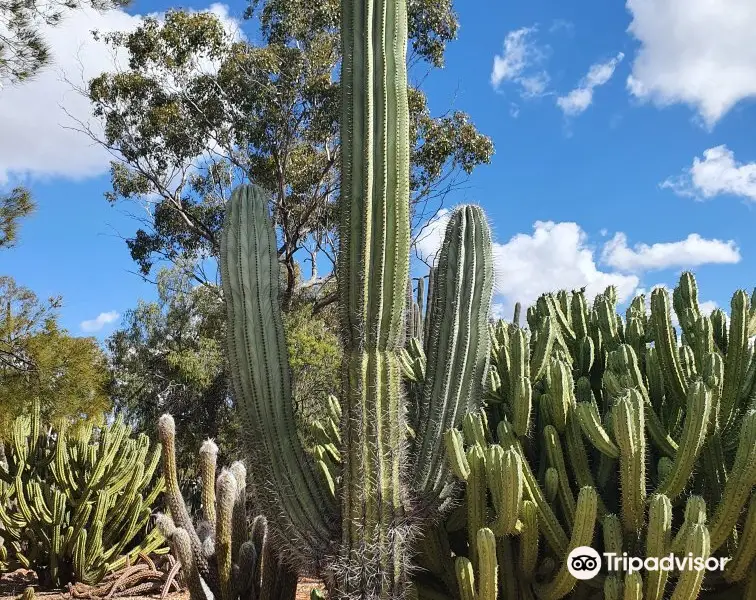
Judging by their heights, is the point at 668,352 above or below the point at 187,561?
above

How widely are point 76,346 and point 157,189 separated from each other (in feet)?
21.3

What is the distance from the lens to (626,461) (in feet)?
9.66

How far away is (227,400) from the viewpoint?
14734 mm

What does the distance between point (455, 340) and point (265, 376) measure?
34.8 inches

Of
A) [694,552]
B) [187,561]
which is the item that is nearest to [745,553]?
[694,552]

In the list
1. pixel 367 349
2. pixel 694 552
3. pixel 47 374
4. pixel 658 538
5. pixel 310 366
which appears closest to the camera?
pixel 694 552

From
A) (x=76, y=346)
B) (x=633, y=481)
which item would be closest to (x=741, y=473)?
(x=633, y=481)

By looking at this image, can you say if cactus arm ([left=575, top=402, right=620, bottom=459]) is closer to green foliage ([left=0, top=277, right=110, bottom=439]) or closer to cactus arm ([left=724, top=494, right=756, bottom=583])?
cactus arm ([left=724, top=494, right=756, bottom=583])

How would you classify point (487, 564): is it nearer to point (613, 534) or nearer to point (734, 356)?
point (613, 534)

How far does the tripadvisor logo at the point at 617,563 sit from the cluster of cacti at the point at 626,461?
27 millimetres

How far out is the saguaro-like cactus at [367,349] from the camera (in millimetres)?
3086

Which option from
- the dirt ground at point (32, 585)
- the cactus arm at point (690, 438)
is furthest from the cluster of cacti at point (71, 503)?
the cactus arm at point (690, 438)

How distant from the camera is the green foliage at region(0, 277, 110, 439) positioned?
10547 mm

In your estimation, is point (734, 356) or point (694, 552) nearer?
point (694, 552)
